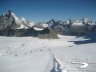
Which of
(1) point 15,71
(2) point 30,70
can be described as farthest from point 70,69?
(1) point 15,71

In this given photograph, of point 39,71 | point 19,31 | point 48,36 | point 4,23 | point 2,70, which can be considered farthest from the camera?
point 4,23

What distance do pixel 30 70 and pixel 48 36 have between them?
8715cm

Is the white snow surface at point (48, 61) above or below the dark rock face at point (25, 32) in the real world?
below

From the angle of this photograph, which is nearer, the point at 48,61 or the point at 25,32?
the point at 48,61

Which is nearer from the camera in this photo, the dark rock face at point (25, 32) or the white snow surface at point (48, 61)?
the white snow surface at point (48, 61)

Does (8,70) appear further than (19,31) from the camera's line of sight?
No

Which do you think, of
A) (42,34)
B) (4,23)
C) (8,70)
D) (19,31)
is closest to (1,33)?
(19,31)

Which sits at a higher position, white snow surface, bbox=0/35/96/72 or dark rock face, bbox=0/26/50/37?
dark rock face, bbox=0/26/50/37

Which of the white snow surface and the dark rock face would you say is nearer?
the white snow surface

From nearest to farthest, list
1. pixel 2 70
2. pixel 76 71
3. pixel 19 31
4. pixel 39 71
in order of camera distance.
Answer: pixel 76 71
pixel 39 71
pixel 2 70
pixel 19 31

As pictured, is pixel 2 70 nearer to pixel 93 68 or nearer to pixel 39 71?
pixel 39 71

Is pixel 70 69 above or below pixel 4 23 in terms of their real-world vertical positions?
below

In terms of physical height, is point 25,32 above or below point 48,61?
above

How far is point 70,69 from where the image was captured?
19641 millimetres
